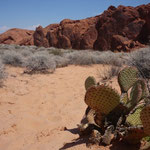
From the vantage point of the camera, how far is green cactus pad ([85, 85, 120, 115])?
1860 millimetres

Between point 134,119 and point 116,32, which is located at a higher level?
point 116,32

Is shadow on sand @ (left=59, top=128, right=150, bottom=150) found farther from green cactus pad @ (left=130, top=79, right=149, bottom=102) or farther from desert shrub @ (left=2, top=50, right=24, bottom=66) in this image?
desert shrub @ (left=2, top=50, right=24, bottom=66)

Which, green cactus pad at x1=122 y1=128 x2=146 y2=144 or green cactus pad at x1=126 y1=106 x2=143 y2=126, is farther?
green cactus pad at x1=126 y1=106 x2=143 y2=126

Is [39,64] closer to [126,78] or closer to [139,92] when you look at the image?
[126,78]

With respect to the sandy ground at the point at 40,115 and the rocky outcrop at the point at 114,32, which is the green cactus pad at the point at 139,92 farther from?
the rocky outcrop at the point at 114,32

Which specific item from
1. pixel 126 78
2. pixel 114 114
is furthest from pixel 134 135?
pixel 126 78

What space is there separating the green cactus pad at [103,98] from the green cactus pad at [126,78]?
0.58m

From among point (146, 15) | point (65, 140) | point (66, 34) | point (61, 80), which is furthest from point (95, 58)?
point (66, 34)

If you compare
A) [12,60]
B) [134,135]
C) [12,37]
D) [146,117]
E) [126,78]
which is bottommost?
[134,135]

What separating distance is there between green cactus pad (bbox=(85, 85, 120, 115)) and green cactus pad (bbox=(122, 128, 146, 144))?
34 centimetres

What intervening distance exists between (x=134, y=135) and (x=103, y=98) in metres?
0.49

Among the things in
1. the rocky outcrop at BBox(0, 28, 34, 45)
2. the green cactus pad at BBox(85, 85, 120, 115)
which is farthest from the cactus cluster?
the rocky outcrop at BBox(0, 28, 34, 45)

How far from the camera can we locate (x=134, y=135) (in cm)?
169

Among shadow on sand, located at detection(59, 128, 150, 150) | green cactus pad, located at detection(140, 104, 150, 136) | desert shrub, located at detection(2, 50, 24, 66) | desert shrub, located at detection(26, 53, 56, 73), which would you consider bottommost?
shadow on sand, located at detection(59, 128, 150, 150)
